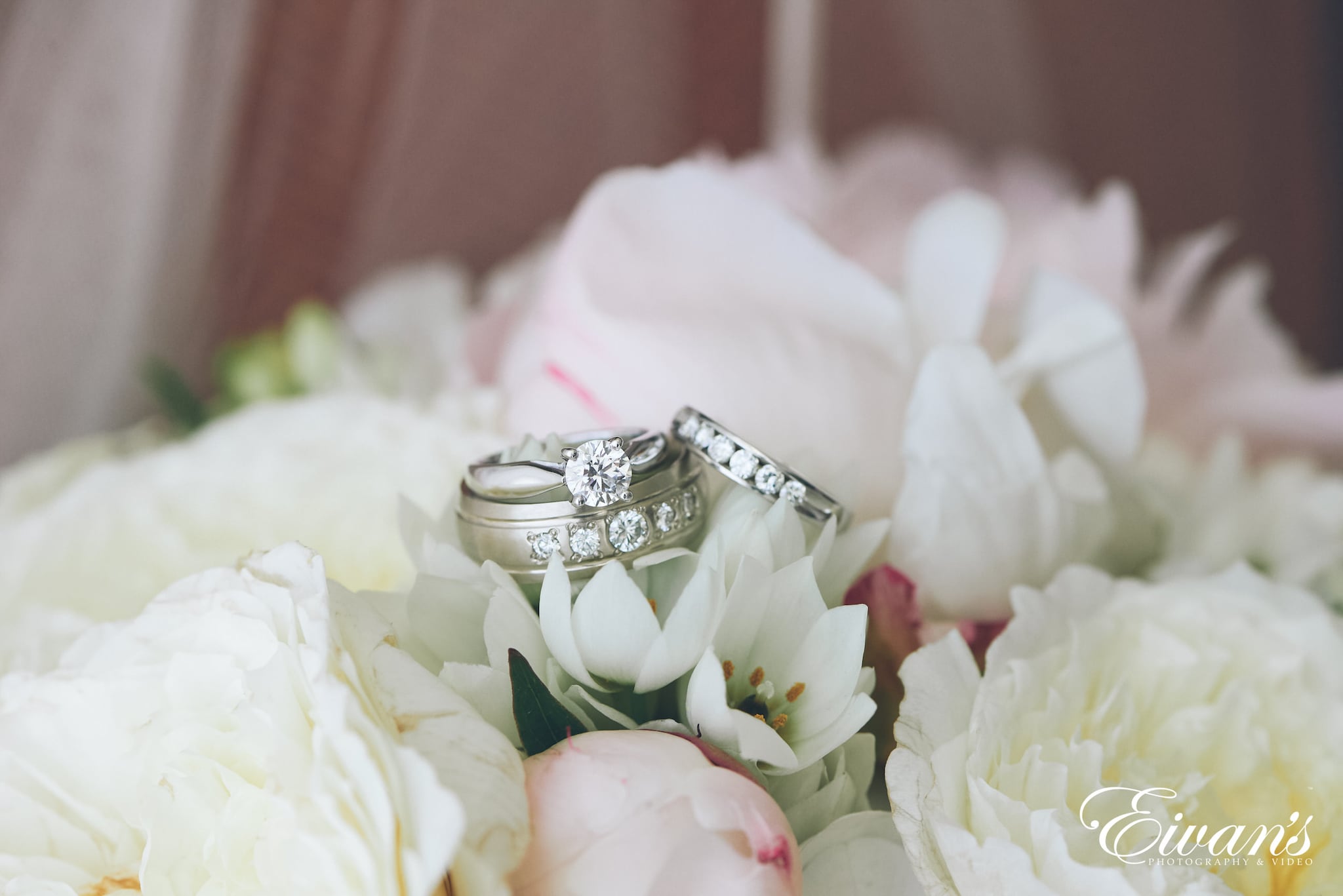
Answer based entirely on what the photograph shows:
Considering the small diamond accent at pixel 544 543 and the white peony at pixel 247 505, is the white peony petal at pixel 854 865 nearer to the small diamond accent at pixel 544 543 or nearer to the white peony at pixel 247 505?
the small diamond accent at pixel 544 543

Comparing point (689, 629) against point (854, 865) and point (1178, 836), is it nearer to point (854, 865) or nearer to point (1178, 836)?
point (854, 865)

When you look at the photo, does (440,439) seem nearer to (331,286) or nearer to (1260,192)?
(331,286)

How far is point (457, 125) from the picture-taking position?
79cm

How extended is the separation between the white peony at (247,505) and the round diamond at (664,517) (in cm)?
16

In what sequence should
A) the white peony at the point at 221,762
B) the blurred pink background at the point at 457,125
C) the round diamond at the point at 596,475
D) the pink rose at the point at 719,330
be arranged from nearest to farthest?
the white peony at the point at 221,762 < the round diamond at the point at 596,475 < the pink rose at the point at 719,330 < the blurred pink background at the point at 457,125

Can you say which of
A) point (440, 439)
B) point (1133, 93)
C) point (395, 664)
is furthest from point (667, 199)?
point (1133, 93)

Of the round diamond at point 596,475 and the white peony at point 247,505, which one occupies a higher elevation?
the round diamond at point 596,475

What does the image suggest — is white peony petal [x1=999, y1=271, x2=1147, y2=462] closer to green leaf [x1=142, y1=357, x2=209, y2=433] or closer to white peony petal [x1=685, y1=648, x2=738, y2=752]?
white peony petal [x1=685, y1=648, x2=738, y2=752]

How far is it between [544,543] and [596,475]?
0.03m

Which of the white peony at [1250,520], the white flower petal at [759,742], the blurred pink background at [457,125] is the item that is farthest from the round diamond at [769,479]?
the blurred pink background at [457,125]

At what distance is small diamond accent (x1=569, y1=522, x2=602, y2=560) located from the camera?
0.38 m

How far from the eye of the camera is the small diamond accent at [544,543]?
1.24ft

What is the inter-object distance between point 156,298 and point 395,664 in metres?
0.48

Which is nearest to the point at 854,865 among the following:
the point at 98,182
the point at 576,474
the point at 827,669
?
the point at 827,669
